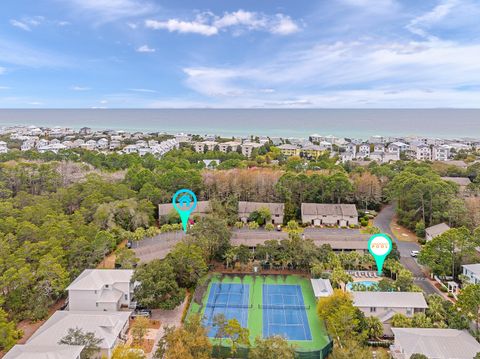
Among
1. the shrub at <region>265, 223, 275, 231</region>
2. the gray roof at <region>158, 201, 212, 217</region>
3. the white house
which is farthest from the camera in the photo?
the gray roof at <region>158, 201, 212, 217</region>

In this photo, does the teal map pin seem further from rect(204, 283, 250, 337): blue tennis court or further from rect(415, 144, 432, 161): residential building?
rect(415, 144, 432, 161): residential building

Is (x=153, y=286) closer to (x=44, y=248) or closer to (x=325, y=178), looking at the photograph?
(x=44, y=248)

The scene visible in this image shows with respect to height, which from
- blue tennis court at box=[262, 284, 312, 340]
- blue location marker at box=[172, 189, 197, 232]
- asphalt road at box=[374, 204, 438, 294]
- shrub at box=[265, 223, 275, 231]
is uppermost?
blue location marker at box=[172, 189, 197, 232]

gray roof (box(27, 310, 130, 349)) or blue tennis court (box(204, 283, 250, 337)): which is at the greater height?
gray roof (box(27, 310, 130, 349))

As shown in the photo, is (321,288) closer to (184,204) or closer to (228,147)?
(184,204)

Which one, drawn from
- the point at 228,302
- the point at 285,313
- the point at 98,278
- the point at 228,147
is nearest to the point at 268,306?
the point at 285,313

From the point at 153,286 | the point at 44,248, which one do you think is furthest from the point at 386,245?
the point at 44,248

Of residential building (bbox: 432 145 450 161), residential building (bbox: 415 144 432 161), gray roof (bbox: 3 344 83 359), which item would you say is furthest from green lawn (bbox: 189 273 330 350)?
residential building (bbox: 415 144 432 161)
